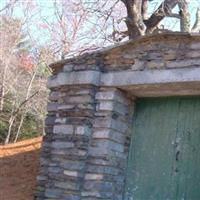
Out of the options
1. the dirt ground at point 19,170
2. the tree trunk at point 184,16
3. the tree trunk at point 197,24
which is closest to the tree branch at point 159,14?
the tree trunk at point 184,16

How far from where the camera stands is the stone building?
21.2ft

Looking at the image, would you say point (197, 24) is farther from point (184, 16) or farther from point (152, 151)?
point (152, 151)

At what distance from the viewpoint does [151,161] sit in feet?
22.6

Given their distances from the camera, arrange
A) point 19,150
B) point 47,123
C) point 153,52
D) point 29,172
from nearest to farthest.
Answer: point 153,52 → point 47,123 → point 29,172 → point 19,150

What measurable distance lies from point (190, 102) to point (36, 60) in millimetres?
10188

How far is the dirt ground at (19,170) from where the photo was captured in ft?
26.1

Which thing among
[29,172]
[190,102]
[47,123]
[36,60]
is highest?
[36,60]

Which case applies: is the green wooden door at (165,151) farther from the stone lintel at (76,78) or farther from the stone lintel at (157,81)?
the stone lintel at (76,78)

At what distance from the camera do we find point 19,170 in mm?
9102

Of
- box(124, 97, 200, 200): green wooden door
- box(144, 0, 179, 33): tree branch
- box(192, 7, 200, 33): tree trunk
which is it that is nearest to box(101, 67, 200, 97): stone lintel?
box(124, 97, 200, 200): green wooden door

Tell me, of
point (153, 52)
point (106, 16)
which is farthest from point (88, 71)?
point (106, 16)

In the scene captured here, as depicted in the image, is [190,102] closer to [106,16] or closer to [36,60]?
[106,16]

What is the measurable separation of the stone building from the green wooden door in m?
0.01

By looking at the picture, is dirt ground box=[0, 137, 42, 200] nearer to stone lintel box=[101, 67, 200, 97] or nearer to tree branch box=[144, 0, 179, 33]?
stone lintel box=[101, 67, 200, 97]
